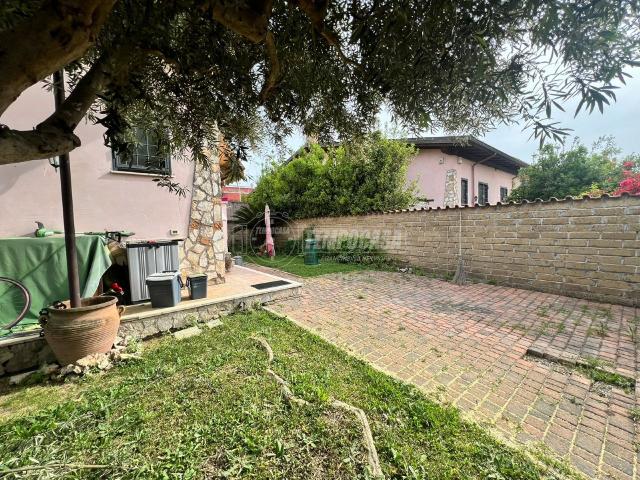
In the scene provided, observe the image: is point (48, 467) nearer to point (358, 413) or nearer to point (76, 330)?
point (76, 330)

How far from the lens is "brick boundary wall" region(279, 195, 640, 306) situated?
507cm

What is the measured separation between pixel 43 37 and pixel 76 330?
315cm

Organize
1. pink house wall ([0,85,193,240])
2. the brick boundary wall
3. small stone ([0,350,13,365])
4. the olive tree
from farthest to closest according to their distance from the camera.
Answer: the brick boundary wall
pink house wall ([0,85,193,240])
small stone ([0,350,13,365])
the olive tree

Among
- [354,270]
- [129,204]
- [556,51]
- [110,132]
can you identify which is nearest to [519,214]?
[354,270]

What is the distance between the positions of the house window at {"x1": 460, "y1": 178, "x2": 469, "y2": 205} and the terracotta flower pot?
14.5 meters

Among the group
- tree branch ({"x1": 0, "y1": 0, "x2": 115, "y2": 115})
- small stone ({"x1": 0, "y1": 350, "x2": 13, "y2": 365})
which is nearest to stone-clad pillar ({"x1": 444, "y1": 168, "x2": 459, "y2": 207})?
tree branch ({"x1": 0, "y1": 0, "x2": 115, "y2": 115})

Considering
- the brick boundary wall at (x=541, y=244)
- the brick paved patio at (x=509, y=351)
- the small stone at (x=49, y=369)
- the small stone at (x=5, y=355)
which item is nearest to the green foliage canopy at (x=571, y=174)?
the brick boundary wall at (x=541, y=244)

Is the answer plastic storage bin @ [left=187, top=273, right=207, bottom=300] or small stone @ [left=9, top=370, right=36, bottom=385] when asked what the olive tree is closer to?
plastic storage bin @ [left=187, top=273, right=207, bottom=300]

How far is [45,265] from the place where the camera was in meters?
3.72

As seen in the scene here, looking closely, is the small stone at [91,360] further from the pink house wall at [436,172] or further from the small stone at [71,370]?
the pink house wall at [436,172]

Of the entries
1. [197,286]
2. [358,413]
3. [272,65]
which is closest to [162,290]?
[197,286]

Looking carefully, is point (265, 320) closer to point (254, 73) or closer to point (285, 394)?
point (285, 394)

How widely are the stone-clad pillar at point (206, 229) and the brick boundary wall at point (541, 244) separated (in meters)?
5.92

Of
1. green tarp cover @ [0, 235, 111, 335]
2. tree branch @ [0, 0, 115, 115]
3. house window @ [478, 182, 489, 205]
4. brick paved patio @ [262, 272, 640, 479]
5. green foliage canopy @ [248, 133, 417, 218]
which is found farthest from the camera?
house window @ [478, 182, 489, 205]
